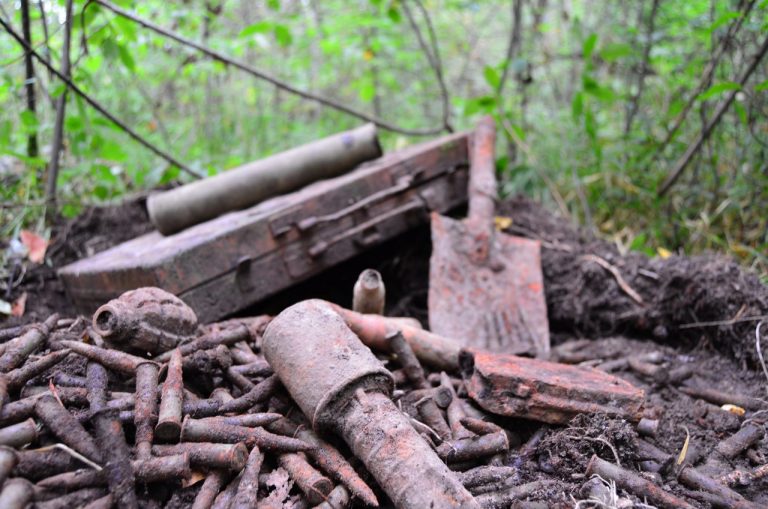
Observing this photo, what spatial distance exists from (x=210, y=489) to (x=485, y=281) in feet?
7.20

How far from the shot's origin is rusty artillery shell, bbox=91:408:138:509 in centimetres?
146

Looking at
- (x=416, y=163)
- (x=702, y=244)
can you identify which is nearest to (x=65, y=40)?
(x=416, y=163)

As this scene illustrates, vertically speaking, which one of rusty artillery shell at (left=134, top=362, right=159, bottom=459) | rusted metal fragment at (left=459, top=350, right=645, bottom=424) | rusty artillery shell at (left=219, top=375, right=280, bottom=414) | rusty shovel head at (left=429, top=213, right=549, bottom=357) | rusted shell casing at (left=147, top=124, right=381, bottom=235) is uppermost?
rusted shell casing at (left=147, top=124, right=381, bottom=235)

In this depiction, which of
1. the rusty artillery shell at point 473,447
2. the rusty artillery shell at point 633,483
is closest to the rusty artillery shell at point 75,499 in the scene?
the rusty artillery shell at point 473,447

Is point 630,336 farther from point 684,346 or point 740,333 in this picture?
point 740,333

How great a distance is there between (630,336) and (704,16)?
317 cm

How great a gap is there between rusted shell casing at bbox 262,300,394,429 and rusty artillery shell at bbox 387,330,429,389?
0.39 m

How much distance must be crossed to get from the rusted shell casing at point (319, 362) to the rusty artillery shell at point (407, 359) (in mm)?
393

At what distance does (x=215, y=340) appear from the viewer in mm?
2166

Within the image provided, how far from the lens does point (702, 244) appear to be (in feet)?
13.3

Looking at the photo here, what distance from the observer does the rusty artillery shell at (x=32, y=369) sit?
179cm

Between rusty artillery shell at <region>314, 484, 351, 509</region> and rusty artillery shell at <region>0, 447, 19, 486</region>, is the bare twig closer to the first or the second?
rusty artillery shell at <region>314, 484, 351, 509</region>

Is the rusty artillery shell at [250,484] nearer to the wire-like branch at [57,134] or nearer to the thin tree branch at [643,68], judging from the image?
the wire-like branch at [57,134]

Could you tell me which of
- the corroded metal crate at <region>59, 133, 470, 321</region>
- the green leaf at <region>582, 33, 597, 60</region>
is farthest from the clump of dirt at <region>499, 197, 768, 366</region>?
the green leaf at <region>582, 33, 597, 60</region>
